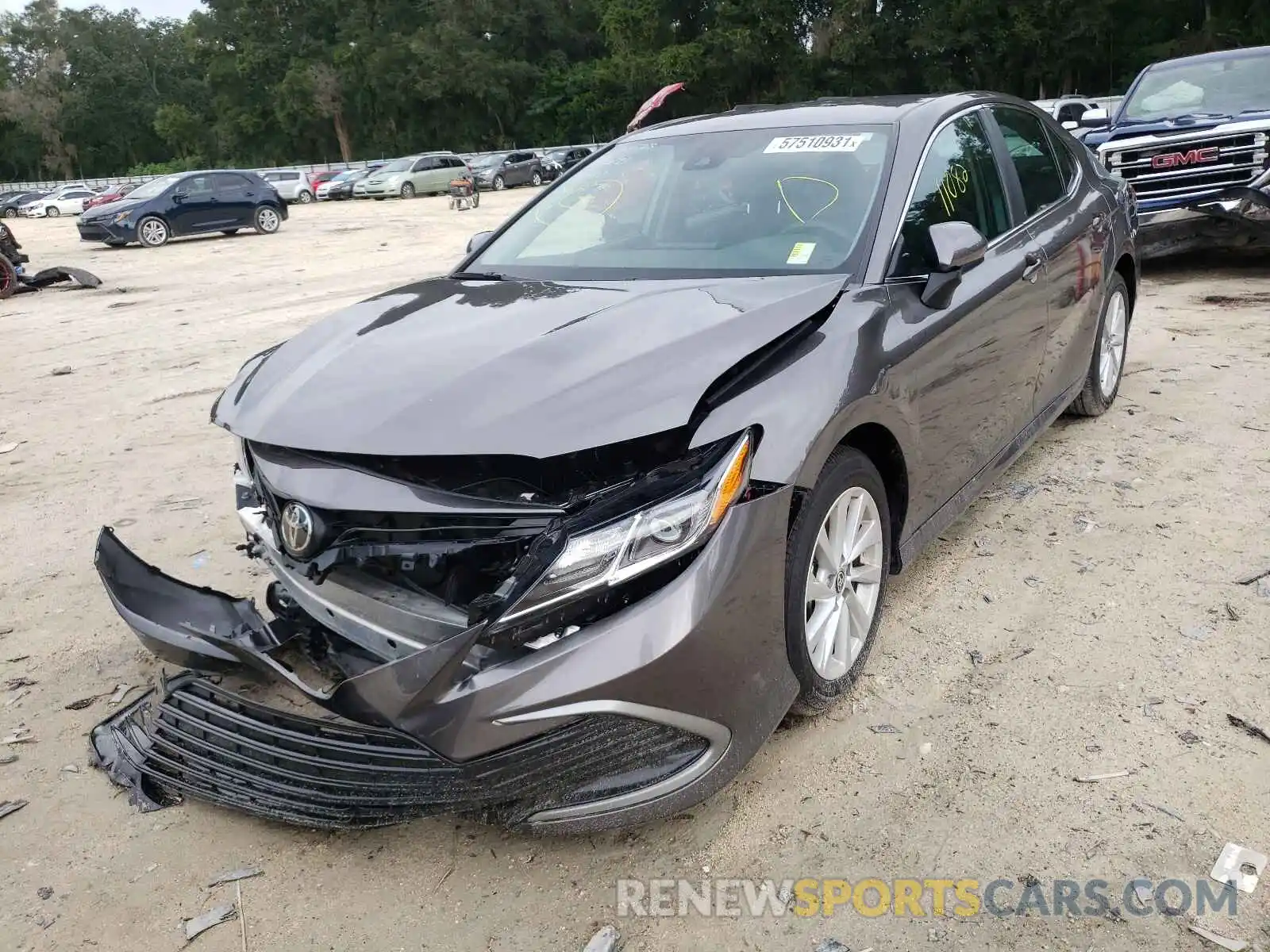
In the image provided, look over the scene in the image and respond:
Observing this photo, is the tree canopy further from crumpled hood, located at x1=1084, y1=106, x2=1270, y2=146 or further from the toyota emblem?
the toyota emblem

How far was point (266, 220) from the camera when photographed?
77.0 feet

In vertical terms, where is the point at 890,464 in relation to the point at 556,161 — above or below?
below

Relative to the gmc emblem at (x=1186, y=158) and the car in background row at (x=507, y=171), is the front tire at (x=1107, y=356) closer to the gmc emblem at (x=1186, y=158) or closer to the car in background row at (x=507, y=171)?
the gmc emblem at (x=1186, y=158)

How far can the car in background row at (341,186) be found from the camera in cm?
3781

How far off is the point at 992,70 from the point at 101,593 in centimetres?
4732

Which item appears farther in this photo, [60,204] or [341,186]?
[60,204]

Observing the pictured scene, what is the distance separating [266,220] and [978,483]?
22.8 meters

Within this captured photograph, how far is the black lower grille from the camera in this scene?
220 centimetres

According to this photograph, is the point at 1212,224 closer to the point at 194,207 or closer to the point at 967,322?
the point at 967,322

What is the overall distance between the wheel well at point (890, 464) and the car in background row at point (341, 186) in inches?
1480

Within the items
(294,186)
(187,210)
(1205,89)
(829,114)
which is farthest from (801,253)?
(294,186)

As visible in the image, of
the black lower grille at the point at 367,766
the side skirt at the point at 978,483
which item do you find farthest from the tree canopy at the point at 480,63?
the black lower grille at the point at 367,766

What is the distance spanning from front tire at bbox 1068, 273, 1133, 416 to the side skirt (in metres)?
0.41

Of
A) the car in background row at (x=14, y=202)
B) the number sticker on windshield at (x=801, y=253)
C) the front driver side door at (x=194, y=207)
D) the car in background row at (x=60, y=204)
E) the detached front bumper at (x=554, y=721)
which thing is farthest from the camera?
the car in background row at (x=14, y=202)
